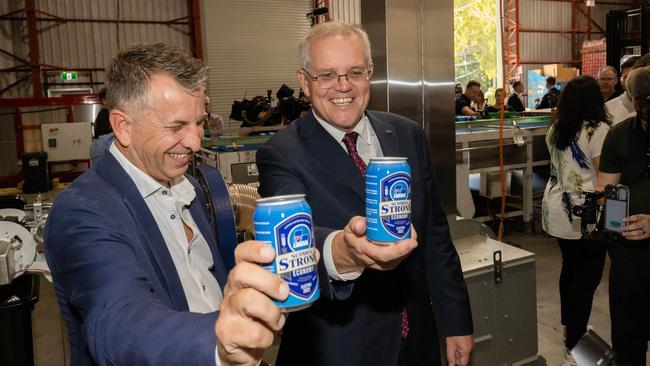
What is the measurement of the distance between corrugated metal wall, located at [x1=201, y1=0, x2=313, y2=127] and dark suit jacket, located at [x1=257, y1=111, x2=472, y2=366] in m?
10.2

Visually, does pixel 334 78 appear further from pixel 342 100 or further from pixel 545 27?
pixel 545 27

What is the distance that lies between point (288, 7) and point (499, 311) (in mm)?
11359

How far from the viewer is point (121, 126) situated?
1.21 meters

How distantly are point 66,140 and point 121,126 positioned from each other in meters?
6.98

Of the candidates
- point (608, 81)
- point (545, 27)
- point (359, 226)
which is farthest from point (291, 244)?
point (545, 27)

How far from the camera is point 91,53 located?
1115 centimetres

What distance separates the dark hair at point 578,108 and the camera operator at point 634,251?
621 millimetres

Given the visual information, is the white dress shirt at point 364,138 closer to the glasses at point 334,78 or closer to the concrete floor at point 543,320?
the glasses at point 334,78

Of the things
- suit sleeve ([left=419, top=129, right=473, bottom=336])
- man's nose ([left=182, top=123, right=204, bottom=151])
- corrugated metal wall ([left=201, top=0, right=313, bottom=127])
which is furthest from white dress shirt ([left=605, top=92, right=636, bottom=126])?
corrugated metal wall ([left=201, top=0, right=313, bottom=127])

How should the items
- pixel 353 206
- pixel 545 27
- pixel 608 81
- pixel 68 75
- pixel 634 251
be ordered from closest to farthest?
pixel 353 206 < pixel 634 251 < pixel 608 81 < pixel 68 75 < pixel 545 27

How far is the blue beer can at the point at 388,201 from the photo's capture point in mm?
1081

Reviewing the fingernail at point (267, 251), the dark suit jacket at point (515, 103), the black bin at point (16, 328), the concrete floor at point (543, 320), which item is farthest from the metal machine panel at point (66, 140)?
the dark suit jacket at point (515, 103)

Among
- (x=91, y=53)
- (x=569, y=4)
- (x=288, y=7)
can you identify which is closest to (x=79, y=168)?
(x=91, y=53)

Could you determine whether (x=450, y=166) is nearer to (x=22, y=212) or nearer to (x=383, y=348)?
(x=383, y=348)
